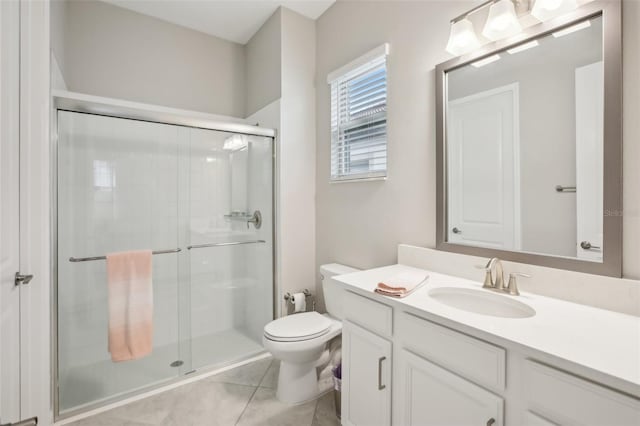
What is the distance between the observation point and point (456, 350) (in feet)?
3.31

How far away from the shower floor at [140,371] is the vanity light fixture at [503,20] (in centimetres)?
254

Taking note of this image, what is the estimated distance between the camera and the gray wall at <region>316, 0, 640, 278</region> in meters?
1.69

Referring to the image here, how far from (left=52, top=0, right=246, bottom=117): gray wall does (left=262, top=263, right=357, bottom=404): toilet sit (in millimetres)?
2184

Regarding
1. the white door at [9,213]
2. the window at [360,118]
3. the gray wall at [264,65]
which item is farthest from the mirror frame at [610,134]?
the white door at [9,213]

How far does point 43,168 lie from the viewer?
1.47 meters

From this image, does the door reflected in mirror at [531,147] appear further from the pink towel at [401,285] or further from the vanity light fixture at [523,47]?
the pink towel at [401,285]

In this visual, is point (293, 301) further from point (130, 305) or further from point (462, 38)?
point (462, 38)

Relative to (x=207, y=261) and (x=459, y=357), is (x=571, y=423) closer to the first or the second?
(x=459, y=357)

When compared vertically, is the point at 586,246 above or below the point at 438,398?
above

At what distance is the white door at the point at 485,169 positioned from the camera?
136cm

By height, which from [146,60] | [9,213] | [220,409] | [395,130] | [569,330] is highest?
[146,60]

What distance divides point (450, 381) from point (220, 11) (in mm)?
2978

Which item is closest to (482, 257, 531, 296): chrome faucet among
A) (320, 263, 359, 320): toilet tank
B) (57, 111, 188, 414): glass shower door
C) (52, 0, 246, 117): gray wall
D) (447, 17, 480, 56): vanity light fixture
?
(320, 263, 359, 320): toilet tank

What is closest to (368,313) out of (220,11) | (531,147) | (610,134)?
(531,147)
